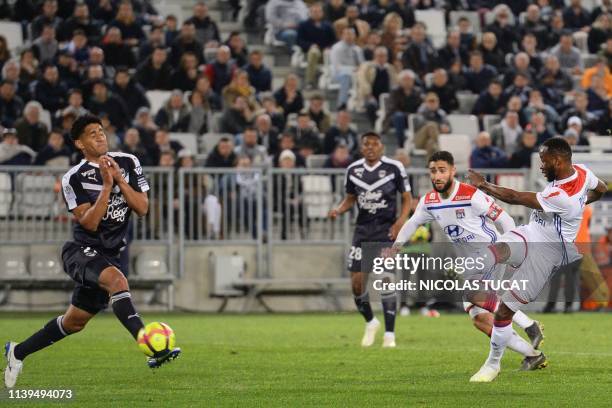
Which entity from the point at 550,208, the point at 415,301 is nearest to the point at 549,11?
the point at 415,301

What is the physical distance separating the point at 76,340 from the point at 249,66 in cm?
1168

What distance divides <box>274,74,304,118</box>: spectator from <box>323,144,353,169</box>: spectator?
7.95 feet

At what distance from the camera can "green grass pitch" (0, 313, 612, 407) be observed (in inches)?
408

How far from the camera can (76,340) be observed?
672 inches

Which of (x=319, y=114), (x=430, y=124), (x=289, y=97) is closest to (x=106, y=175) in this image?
(x=430, y=124)

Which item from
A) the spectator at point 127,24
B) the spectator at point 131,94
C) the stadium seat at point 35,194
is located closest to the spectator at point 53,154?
the stadium seat at point 35,194

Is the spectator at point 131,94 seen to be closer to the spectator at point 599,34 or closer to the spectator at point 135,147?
the spectator at point 135,147

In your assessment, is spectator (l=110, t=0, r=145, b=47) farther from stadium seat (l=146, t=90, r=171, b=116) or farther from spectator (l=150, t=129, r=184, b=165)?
spectator (l=150, t=129, r=184, b=165)

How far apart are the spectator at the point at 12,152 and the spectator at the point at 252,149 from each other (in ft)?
12.4

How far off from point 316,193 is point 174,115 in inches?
140

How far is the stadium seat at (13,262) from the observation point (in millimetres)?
23188

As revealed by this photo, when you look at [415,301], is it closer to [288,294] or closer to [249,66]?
[288,294]

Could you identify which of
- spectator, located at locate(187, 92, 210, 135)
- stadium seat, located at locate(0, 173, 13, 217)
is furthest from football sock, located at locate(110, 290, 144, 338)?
spectator, located at locate(187, 92, 210, 135)

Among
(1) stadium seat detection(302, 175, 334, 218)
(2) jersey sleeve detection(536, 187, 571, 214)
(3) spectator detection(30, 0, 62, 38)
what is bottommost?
(1) stadium seat detection(302, 175, 334, 218)
